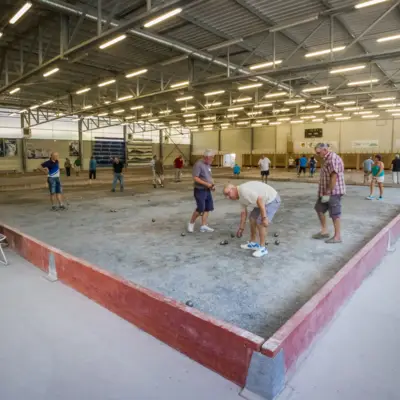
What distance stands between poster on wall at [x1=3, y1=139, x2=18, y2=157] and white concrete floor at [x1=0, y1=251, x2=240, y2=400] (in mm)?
28499

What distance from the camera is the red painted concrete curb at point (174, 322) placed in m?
2.19

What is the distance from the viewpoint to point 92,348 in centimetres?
261

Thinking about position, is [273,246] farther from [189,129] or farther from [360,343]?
[189,129]

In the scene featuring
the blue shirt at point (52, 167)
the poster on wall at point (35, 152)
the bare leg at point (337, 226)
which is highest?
the poster on wall at point (35, 152)

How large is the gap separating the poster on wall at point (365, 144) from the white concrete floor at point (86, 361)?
33558mm

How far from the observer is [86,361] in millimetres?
2455

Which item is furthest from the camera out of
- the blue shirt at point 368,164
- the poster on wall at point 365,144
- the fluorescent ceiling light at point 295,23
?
the poster on wall at point 365,144

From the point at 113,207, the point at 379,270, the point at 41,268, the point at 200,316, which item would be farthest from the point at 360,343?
the point at 113,207

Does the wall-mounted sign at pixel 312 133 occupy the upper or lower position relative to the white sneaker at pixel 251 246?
upper

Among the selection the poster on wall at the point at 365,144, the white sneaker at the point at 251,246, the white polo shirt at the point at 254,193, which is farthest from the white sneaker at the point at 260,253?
the poster on wall at the point at 365,144

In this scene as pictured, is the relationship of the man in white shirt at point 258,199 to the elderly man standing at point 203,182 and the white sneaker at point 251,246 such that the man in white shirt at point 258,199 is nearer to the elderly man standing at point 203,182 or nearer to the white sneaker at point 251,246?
the white sneaker at point 251,246

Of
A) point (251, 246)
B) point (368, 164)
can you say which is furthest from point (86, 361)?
point (368, 164)

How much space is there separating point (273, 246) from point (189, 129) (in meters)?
39.3

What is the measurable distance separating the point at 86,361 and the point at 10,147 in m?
30.0
